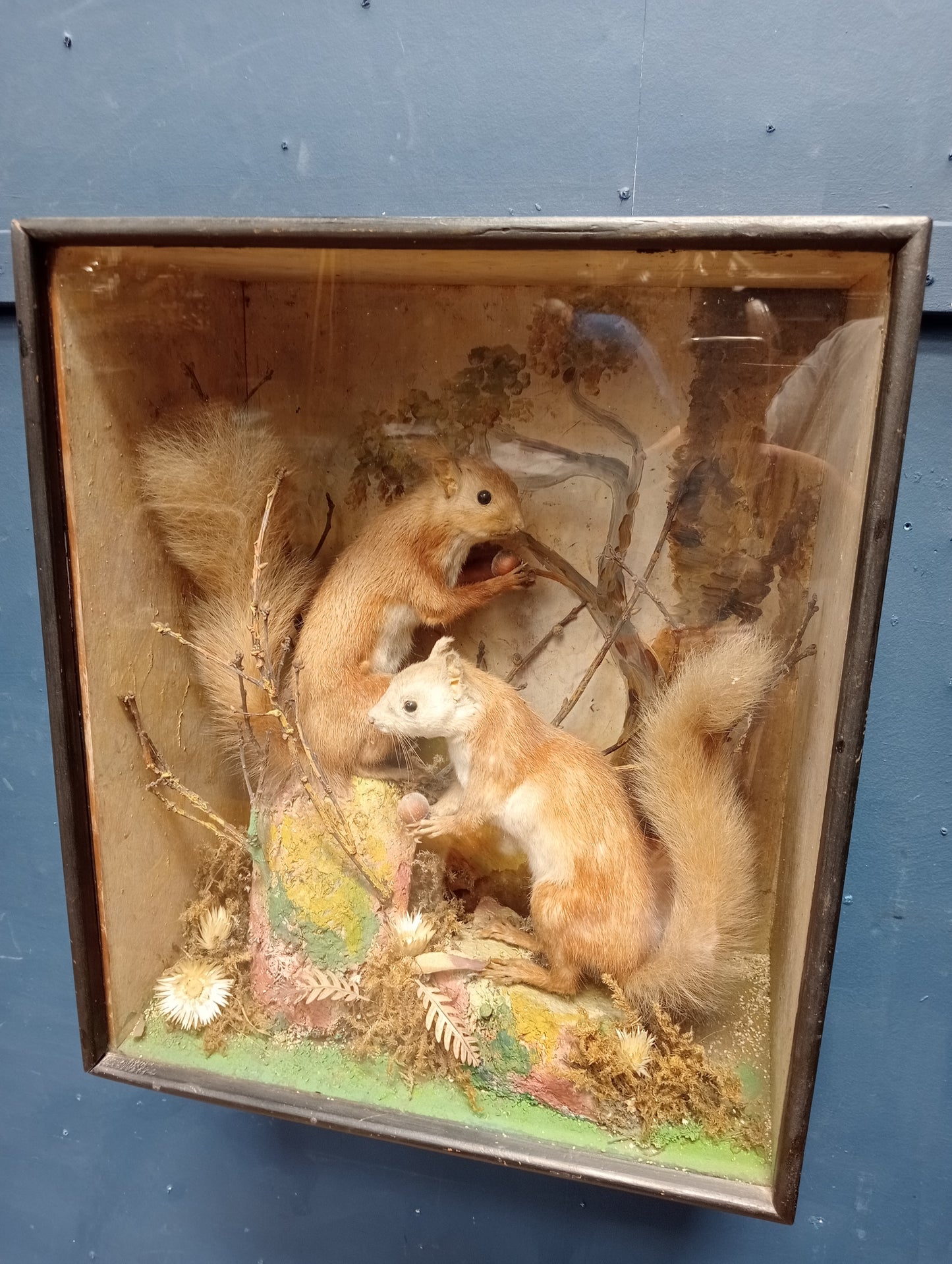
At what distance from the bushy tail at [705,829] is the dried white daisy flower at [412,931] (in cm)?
22

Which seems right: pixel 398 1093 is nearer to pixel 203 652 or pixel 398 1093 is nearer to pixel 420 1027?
pixel 420 1027

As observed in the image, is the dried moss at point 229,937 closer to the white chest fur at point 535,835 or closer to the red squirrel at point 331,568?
the red squirrel at point 331,568

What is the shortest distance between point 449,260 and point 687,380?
0.84 feet

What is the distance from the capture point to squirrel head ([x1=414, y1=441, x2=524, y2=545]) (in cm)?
84

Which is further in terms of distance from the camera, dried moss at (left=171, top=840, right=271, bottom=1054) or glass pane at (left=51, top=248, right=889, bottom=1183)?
dried moss at (left=171, top=840, right=271, bottom=1054)

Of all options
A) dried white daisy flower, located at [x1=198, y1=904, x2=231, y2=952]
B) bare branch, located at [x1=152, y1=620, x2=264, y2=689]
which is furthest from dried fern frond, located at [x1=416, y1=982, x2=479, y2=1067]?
bare branch, located at [x1=152, y1=620, x2=264, y2=689]

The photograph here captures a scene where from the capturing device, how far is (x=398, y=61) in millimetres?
894

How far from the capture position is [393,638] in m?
0.87

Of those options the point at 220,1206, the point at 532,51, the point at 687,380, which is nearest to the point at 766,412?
the point at 687,380

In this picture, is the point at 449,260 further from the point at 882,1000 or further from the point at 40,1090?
the point at 40,1090

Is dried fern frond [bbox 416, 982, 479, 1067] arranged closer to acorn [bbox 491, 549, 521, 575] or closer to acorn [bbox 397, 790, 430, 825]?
acorn [bbox 397, 790, 430, 825]

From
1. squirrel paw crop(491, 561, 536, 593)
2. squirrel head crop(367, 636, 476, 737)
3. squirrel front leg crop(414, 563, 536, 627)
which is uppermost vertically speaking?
squirrel paw crop(491, 561, 536, 593)

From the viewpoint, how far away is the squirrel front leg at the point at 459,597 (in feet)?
2.83

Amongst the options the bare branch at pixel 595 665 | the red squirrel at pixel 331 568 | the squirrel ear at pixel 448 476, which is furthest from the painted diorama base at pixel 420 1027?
the squirrel ear at pixel 448 476
